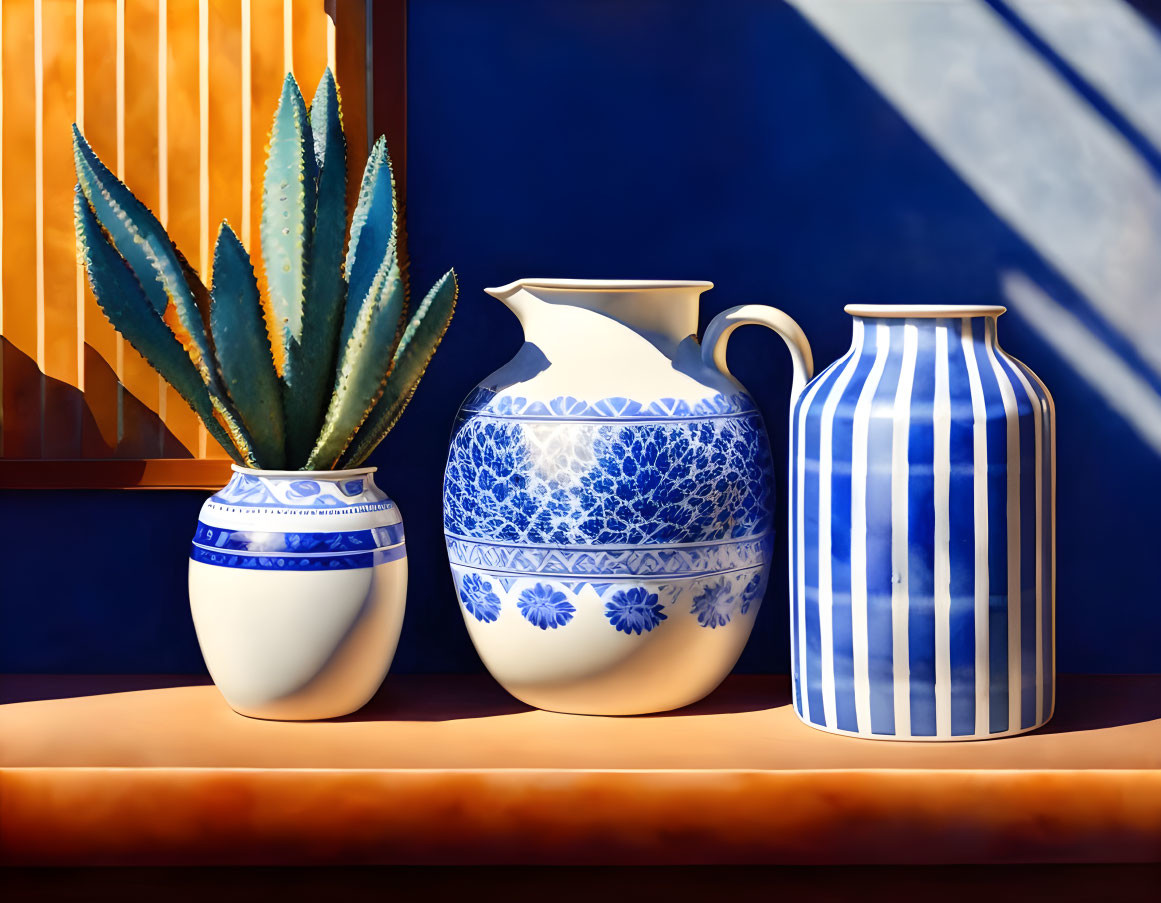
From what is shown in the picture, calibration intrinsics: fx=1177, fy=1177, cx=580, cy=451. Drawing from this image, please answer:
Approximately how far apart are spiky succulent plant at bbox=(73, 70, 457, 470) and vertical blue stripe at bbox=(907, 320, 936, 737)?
0.35 meters

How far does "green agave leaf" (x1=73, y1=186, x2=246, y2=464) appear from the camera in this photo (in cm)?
85

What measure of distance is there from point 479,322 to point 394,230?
150mm

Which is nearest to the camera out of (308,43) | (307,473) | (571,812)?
(571,812)

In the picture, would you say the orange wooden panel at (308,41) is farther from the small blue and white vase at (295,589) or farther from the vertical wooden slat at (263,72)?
the small blue and white vase at (295,589)

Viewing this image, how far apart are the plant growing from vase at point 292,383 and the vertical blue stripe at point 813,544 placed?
0.94 feet

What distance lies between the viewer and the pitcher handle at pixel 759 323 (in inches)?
36.2

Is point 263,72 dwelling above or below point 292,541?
above

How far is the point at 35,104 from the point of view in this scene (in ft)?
3.32

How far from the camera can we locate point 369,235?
909 mm

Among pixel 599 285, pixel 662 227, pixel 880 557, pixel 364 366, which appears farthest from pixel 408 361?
pixel 880 557

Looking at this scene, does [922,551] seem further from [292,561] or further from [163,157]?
[163,157]

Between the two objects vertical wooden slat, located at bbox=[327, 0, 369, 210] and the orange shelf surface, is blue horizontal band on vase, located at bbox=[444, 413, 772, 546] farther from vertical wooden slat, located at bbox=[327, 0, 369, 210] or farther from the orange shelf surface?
vertical wooden slat, located at bbox=[327, 0, 369, 210]

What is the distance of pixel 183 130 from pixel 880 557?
2.23ft

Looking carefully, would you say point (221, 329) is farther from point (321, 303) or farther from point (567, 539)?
point (567, 539)
